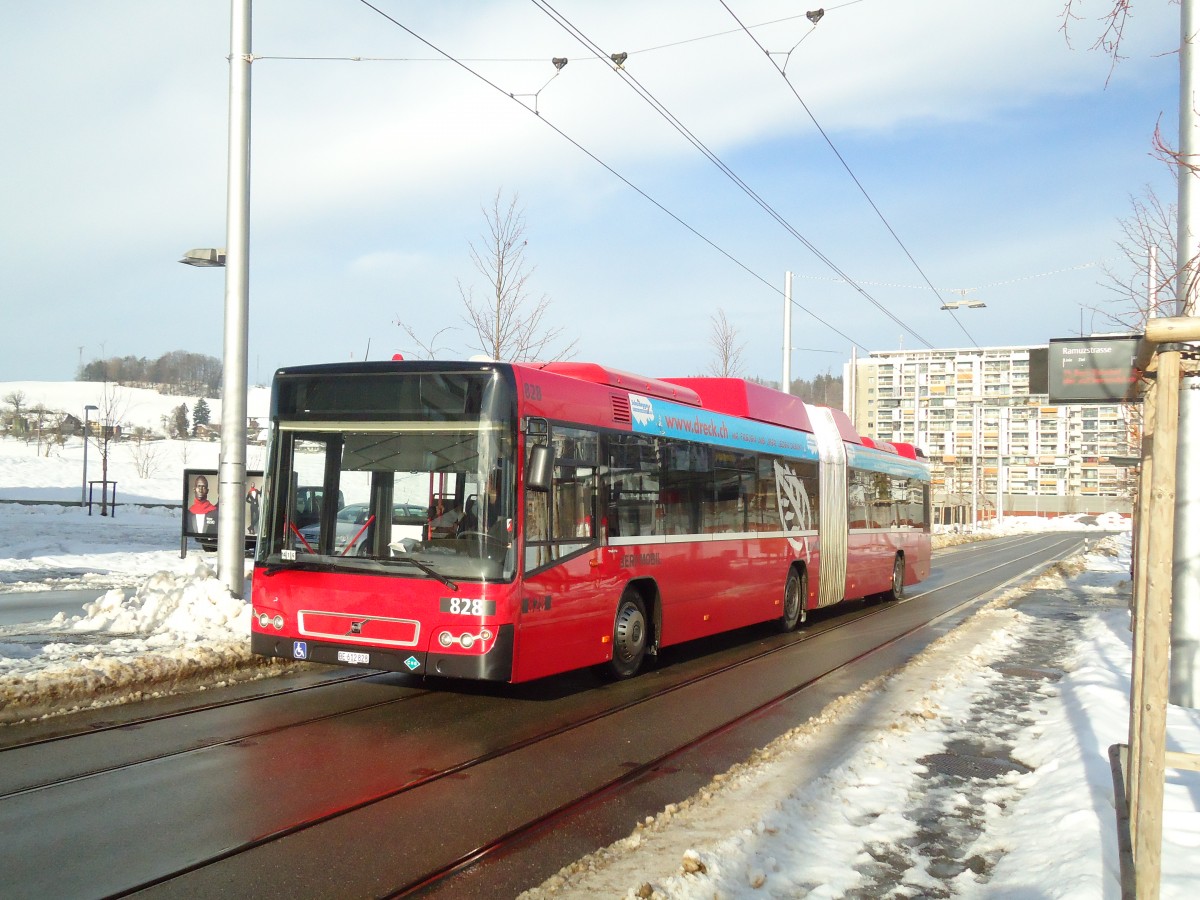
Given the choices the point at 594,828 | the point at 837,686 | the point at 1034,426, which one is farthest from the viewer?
the point at 1034,426

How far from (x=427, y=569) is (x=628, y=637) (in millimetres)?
2865

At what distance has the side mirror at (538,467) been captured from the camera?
8367mm

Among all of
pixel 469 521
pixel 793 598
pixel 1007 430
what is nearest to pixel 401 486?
pixel 469 521

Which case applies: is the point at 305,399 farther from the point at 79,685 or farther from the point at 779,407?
the point at 779,407

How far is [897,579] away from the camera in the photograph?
21.1m

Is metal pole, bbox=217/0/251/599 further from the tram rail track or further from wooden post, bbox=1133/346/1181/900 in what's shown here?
wooden post, bbox=1133/346/1181/900

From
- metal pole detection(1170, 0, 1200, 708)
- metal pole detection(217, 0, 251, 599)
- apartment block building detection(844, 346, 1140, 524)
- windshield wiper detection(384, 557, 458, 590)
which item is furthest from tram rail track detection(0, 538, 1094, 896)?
apartment block building detection(844, 346, 1140, 524)

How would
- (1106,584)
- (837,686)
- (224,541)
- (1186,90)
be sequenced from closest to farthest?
(1186,90) → (837,686) → (224,541) → (1106,584)

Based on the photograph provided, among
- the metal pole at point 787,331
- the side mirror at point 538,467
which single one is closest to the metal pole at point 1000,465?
the metal pole at point 787,331

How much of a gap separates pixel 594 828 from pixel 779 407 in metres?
10.2

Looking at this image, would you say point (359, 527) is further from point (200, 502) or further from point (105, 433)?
point (105, 433)

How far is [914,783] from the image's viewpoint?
686cm

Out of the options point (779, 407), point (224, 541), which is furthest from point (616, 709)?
point (779, 407)

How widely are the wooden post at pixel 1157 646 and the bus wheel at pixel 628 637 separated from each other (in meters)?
6.74
